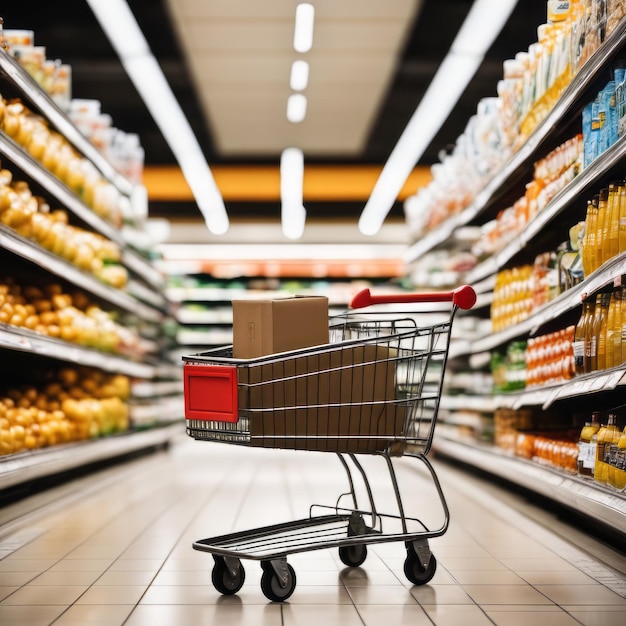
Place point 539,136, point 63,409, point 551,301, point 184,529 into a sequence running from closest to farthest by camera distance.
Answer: point 184,529 < point 551,301 < point 539,136 < point 63,409

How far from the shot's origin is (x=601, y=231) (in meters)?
3.52

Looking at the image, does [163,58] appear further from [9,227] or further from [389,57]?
[9,227]

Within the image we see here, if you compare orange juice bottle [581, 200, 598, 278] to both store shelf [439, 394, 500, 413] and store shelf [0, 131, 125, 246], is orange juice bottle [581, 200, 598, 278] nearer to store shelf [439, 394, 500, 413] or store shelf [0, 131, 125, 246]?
store shelf [439, 394, 500, 413]

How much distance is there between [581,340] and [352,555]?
128 cm

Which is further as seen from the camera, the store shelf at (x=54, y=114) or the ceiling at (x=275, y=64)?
the ceiling at (x=275, y=64)

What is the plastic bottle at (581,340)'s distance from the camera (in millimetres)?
3771

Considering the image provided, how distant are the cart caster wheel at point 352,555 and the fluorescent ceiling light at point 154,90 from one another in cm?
442

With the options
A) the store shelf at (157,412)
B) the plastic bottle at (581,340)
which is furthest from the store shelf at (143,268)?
the plastic bottle at (581,340)

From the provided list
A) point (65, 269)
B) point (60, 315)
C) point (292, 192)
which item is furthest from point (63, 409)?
point (292, 192)

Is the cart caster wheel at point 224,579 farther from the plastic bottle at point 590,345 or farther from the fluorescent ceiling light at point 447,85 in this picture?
the fluorescent ceiling light at point 447,85

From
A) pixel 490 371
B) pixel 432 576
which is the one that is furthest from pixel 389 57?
pixel 432 576

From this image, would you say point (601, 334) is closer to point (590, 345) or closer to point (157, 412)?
point (590, 345)

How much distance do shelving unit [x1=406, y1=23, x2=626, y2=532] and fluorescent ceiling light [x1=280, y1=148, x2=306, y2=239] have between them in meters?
4.20

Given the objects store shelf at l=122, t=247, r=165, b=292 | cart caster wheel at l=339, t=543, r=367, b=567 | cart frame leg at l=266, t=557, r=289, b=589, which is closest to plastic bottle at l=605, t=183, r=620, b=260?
cart caster wheel at l=339, t=543, r=367, b=567
